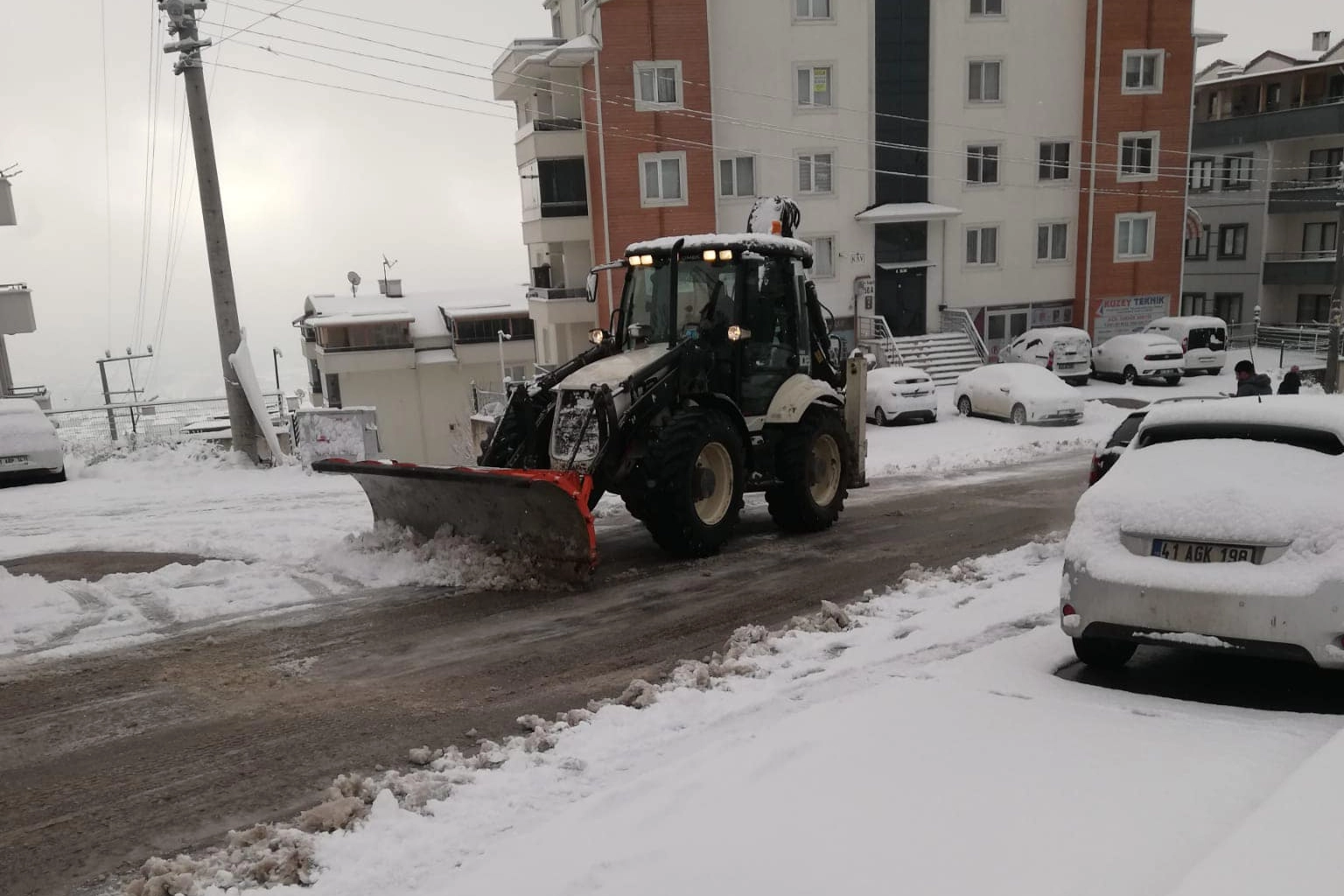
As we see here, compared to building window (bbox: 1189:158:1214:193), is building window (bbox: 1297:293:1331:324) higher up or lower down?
lower down

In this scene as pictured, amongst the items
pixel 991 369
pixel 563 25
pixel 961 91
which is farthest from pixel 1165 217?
pixel 563 25

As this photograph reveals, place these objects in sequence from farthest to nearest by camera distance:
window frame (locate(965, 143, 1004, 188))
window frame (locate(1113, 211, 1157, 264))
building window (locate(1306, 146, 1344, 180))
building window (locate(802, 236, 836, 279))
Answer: building window (locate(1306, 146, 1344, 180)) → window frame (locate(1113, 211, 1157, 264)) → window frame (locate(965, 143, 1004, 188)) → building window (locate(802, 236, 836, 279))

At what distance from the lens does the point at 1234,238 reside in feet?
138

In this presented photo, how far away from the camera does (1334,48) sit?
3941cm

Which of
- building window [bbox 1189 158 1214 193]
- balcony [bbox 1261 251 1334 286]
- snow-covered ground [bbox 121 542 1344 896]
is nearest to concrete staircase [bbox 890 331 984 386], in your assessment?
balcony [bbox 1261 251 1334 286]

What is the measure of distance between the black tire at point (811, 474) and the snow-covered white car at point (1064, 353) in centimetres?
1859

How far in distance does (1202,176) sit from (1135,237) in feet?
45.3

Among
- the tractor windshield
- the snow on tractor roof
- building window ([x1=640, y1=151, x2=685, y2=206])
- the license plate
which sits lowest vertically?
the license plate

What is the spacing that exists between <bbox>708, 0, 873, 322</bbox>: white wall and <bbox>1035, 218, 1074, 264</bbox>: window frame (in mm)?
6005

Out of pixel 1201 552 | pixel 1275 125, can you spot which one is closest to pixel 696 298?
pixel 1201 552

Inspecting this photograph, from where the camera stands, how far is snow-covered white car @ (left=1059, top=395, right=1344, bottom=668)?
474 cm

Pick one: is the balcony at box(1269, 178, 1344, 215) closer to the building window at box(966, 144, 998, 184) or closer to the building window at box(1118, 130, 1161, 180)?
the building window at box(1118, 130, 1161, 180)

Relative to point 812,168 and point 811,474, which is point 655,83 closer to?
point 812,168

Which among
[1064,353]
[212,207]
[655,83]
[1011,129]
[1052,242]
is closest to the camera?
[212,207]
